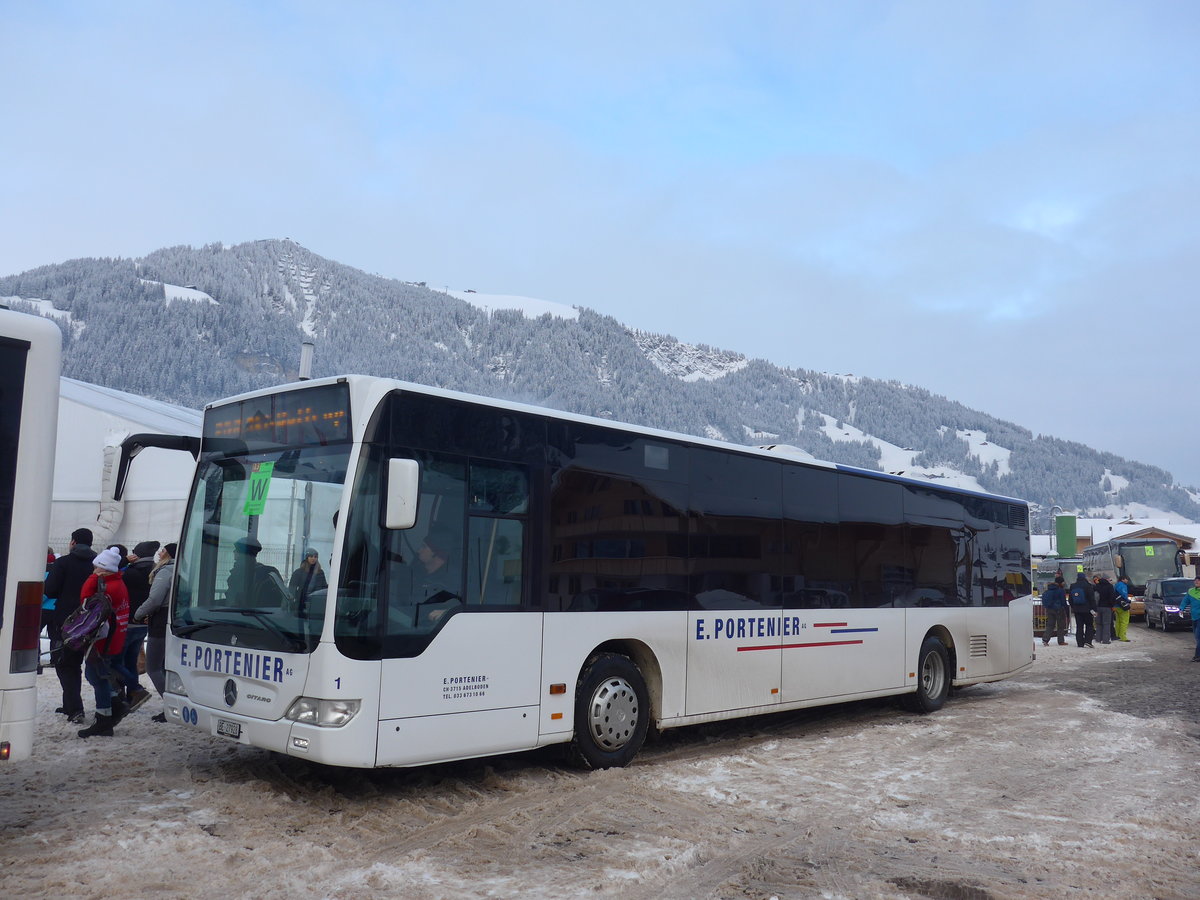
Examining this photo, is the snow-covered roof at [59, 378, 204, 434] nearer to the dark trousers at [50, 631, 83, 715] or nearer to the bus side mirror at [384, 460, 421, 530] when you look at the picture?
the dark trousers at [50, 631, 83, 715]

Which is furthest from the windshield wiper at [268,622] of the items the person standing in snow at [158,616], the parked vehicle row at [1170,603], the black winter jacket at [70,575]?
the parked vehicle row at [1170,603]

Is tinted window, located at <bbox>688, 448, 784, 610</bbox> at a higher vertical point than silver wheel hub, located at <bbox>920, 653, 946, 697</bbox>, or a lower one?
higher

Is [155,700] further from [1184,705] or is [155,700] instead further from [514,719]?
[1184,705]

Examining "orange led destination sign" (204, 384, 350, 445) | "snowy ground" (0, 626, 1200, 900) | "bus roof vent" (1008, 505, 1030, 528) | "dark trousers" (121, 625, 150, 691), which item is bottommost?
"snowy ground" (0, 626, 1200, 900)

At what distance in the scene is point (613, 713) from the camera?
792cm

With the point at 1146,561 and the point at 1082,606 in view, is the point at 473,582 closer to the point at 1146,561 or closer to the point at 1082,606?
the point at 1082,606

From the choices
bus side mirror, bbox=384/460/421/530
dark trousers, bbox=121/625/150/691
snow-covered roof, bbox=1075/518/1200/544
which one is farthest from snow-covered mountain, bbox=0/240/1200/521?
bus side mirror, bbox=384/460/421/530

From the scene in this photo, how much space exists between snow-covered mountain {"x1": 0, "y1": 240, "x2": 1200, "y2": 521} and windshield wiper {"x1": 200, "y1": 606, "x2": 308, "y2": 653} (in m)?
93.1

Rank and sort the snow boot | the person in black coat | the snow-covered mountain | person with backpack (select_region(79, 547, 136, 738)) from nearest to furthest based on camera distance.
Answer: person with backpack (select_region(79, 547, 136, 738)) → the snow boot → the person in black coat → the snow-covered mountain

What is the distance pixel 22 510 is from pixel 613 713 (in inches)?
178

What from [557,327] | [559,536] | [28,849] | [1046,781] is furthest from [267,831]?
[557,327]

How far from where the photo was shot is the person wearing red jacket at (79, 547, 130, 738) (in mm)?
8578

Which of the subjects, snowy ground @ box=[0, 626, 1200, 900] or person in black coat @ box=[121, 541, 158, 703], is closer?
snowy ground @ box=[0, 626, 1200, 900]

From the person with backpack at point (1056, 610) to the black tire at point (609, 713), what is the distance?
63.1 ft
